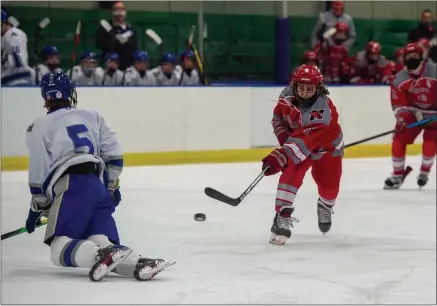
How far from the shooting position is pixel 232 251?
2.82m

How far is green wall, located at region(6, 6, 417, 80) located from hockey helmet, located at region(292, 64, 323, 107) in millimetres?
205

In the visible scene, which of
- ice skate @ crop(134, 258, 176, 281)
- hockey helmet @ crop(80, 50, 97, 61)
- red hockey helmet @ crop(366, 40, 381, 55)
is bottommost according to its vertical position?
ice skate @ crop(134, 258, 176, 281)

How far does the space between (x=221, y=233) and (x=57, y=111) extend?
1.04 meters

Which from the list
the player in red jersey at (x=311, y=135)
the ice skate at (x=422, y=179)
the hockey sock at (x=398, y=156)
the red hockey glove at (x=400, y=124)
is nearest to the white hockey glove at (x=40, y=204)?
the player in red jersey at (x=311, y=135)

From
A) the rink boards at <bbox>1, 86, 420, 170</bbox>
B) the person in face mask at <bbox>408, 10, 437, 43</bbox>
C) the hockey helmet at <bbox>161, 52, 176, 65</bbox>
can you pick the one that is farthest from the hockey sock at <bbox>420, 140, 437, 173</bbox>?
the hockey helmet at <bbox>161, 52, 176, 65</bbox>

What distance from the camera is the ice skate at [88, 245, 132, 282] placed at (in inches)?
89.9

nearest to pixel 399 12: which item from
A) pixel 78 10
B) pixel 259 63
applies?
pixel 259 63

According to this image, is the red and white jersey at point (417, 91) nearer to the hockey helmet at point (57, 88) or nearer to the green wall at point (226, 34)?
the green wall at point (226, 34)

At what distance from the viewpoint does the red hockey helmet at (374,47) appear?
2215mm

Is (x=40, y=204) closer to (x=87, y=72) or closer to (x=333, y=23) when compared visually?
(x=87, y=72)

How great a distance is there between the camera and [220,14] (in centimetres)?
294

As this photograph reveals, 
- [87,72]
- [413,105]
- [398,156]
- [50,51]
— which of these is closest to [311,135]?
[50,51]

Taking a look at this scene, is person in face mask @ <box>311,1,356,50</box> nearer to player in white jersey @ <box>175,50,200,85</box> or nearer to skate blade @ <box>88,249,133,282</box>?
player in white jersey @ <box>175,50,200,85</box>

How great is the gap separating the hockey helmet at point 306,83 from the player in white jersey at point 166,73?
1.16 meters
